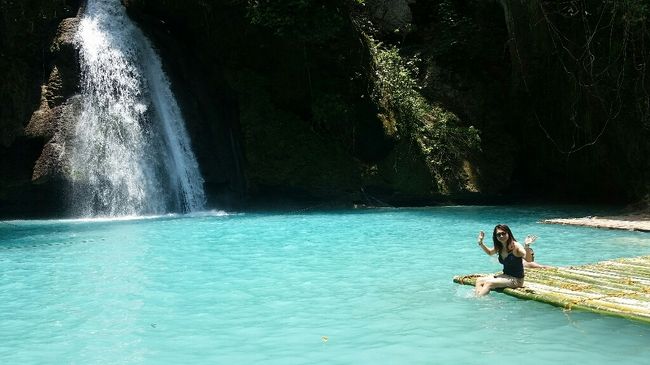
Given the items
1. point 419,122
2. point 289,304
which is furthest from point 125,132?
point 289,304

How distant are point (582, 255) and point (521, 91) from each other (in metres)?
10.5

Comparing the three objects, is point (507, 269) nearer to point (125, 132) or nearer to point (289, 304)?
point (289, 304)

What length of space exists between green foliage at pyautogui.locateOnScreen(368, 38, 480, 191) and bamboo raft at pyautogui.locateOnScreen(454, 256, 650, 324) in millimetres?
10563

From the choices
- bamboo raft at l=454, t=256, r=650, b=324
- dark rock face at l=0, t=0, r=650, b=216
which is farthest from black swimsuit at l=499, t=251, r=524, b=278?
dark rock face at l=0, t=0, r=650, b=216

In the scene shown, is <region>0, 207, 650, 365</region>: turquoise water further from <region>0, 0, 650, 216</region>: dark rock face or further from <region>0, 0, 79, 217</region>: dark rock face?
<region>0, 0, 650, 216</region>: dark rock face

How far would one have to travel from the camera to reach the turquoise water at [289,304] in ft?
14.9

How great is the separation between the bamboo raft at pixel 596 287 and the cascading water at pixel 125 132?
471 inches

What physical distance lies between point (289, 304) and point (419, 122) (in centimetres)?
1299

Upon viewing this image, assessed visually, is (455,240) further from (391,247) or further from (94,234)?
(94,234)

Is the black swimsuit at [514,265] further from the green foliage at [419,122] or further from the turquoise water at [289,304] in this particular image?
the green foliage at [419,122]

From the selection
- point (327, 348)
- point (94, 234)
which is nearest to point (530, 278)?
point (327, 348)

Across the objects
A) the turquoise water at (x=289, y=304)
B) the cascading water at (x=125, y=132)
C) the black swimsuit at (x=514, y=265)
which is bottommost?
the turquoise water at (x=289, y=304)

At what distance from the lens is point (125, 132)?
55.5 ft

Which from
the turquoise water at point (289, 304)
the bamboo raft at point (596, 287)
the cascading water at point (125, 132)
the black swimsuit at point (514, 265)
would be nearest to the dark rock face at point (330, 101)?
the cascading water at point (125, 132)
